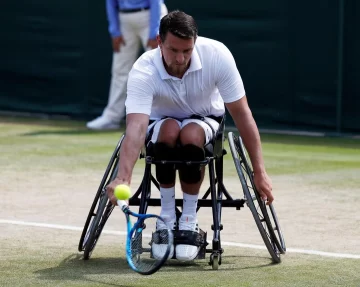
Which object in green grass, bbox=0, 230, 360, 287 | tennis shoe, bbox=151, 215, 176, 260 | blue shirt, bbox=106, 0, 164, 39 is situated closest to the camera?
green grass, bbox=0, 230, 360, 287

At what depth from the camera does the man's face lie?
213 inches

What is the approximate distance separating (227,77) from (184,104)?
0.29m

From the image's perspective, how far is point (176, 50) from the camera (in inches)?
215

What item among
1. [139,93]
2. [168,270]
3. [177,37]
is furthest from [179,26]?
[168,270]

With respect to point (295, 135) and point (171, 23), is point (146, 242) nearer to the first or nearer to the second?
point (171, 23)

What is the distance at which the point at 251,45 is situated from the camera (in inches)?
475

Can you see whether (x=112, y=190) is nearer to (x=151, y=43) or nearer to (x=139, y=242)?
(x=139, y=242)

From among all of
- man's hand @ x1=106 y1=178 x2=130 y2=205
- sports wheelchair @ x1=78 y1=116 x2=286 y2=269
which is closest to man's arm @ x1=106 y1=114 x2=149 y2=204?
man's hand @ x1=106 y1=178 x2=130 y2=205

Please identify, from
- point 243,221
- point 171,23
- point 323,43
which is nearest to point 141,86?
point 171,23

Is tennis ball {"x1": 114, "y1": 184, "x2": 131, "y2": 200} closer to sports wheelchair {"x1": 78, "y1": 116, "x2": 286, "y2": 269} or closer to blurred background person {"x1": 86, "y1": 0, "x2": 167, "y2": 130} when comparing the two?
sports wheelchair {"x1": 78, "y1": 116, "x2": 286, "y2": 269}

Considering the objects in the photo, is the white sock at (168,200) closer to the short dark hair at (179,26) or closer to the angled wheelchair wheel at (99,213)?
the angled wheelchair wheel at (99,213)

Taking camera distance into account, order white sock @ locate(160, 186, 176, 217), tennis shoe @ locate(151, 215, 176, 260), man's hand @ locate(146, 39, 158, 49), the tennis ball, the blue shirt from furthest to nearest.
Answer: man's hand @ locate(146, 39, 158, 49) < the blue shirt < white sock @ locate(160, 186, 176, 217) < tennis shoe @ locate(151, 215, 176, 260) < the tennis ball

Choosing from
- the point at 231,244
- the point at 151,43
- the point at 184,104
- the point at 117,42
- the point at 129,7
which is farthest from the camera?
the point at 117,42

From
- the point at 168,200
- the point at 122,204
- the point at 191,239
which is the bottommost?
the point at 191,239
